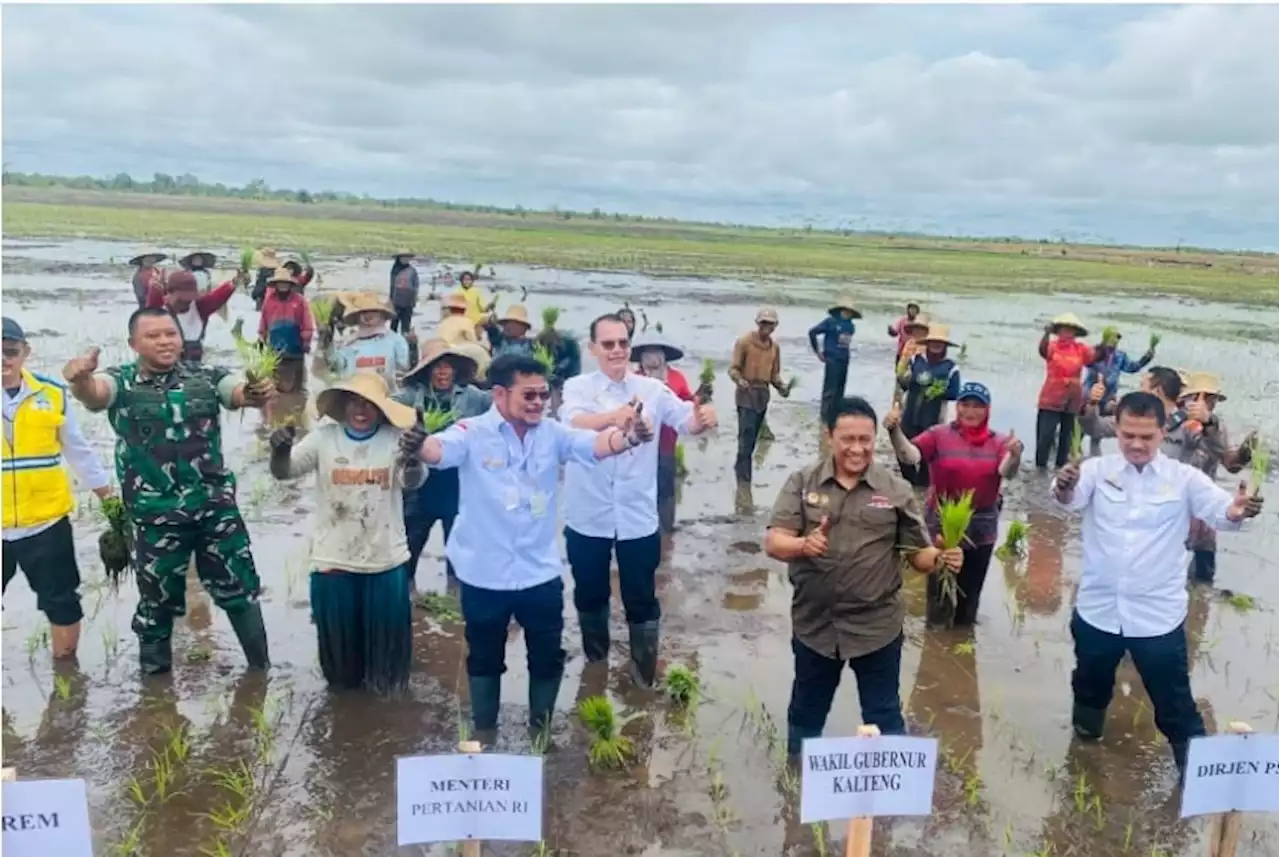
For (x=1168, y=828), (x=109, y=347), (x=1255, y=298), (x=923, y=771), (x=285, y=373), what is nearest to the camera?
(x=923, y=771)

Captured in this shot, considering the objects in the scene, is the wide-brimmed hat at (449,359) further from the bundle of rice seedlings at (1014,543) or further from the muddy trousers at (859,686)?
the bundle of rice seedlings at (1014,543)

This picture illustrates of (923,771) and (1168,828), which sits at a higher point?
(923,771)

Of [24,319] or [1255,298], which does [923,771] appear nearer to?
[24,319]

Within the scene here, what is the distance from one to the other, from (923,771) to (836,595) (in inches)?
37.7

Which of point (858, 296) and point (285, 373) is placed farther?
point (858, 296)

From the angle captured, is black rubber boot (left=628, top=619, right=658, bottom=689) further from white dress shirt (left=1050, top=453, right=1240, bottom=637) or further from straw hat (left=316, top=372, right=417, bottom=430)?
white dress shirt (left=1050, top=453, right=1240, bottom=637)

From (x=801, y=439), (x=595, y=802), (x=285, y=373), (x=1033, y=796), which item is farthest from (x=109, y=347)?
(x=1033, y=796)

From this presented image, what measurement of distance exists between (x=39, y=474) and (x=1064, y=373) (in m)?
8.82

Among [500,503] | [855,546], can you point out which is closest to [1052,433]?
[855,546]

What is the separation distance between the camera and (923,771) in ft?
11.1

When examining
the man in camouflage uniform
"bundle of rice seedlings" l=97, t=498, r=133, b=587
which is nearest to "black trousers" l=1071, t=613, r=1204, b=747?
the man in camouflage uniform

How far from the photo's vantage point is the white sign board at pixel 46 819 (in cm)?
281

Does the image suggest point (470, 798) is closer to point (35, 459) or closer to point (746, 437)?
point (35, 459)

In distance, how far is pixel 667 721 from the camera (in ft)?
17.1
